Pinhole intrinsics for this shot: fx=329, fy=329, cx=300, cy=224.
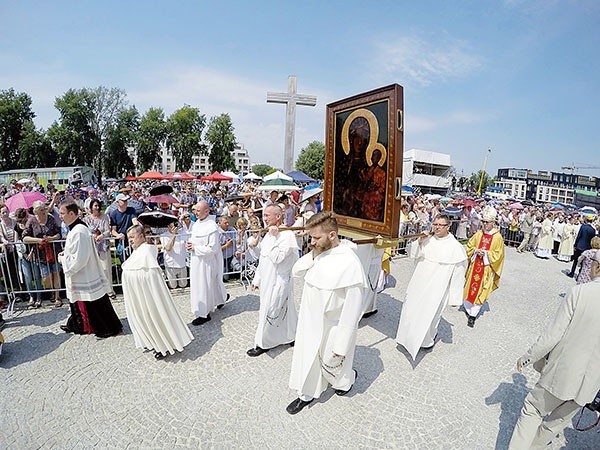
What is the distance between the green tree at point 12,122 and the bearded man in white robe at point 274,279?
57.2 m

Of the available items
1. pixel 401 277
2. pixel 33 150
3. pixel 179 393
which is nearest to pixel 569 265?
pixel 401 277

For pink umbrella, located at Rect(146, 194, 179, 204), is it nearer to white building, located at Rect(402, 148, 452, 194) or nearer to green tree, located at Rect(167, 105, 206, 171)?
white building, located at Rect(402, 148, 452, 194)

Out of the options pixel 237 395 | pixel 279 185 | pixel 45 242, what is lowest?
pixel 237 395

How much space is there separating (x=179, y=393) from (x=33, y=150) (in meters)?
56.3

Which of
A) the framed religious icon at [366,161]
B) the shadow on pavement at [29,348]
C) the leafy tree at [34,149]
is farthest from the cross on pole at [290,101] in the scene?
the leafy tree at [34,149]

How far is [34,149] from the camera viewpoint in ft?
149

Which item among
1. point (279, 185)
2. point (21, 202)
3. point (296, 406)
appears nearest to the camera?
point (296, 406)

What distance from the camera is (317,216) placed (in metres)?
3.26

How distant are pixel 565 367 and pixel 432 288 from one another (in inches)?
79.2

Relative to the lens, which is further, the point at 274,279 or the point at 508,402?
the point at 274,279

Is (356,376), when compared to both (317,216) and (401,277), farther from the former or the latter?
(401,277)

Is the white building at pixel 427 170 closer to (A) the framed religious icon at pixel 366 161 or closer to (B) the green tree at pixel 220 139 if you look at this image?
(B) the green tree at pixel 220 139

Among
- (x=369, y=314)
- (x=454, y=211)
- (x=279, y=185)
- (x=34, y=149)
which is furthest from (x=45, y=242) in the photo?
(x=34, y=149)

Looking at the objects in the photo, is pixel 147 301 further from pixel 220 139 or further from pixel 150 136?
pixel 150 136
